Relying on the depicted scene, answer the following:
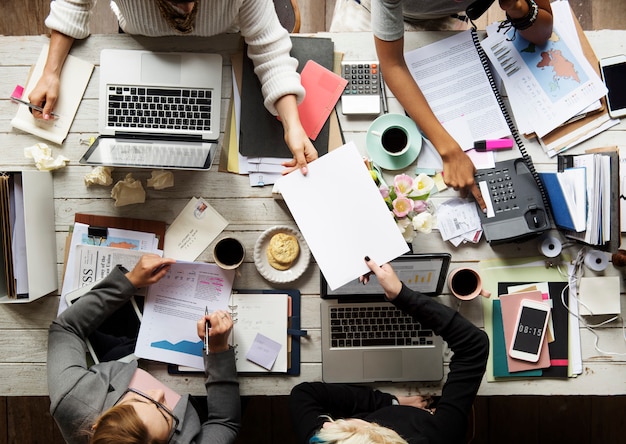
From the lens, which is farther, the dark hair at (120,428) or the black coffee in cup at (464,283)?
the black coffee in cup at (464,283)

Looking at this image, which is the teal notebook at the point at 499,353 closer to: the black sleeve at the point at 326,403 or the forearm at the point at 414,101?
the black sleeve at the point at 326,403

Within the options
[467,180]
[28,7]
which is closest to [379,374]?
[467,180]

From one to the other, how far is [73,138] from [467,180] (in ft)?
3.66

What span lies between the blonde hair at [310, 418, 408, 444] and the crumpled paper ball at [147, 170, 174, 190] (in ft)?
2.55

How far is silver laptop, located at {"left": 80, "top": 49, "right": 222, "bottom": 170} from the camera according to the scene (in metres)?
1.38

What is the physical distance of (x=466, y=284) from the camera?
1.41m

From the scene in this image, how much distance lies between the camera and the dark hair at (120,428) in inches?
45.6

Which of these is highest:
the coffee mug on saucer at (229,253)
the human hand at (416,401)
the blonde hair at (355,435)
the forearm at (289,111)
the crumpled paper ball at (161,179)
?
the forearm at (289,111)

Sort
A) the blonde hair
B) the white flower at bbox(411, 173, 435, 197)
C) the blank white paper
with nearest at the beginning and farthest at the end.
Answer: the blonde hair < the blank white paper < the white flower at bbox(411, 173, 435, 197)

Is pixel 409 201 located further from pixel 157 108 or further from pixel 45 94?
pixel 45 94

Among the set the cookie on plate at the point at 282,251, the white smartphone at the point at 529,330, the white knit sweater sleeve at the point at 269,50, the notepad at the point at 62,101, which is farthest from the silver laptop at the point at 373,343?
the notepad at the point at 62,101

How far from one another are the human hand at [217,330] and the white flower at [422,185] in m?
0.62

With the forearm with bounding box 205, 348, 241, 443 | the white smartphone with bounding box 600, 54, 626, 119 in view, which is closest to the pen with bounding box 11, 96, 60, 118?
the forearm with bounding box 205, 348, 241, 443

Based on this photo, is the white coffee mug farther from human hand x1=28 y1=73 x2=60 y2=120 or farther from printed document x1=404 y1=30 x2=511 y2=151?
human hand x1=28 y1=73 x2=60 y2=120
